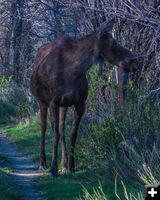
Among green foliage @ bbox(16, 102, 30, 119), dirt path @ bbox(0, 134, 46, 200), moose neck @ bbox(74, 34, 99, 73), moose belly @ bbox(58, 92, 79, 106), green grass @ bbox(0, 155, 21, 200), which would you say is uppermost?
moose neck @ bbox(74, 34, 99, 73)

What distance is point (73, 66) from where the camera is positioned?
10984 mm

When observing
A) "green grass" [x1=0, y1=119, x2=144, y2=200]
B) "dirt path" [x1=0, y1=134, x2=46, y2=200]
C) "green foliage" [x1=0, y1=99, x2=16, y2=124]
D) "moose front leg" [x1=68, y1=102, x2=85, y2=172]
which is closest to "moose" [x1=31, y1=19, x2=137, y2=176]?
"moose front leg" [x1=68, y1=102, x2=85, y2=172]

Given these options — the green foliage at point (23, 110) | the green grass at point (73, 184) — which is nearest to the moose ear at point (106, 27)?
the green grass at point (73, 184)

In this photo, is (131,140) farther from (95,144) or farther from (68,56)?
(68,56)

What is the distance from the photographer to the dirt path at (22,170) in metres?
9.87

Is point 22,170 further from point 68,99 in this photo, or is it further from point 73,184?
point 73,184

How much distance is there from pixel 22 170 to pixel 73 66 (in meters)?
2.40

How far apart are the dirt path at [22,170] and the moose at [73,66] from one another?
1.88ft

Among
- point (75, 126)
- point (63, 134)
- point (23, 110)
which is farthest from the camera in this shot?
point (23, 110)

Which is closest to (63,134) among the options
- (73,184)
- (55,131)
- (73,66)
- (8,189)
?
(55,131)

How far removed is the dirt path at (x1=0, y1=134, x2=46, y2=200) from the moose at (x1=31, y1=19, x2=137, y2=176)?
0.57 metres

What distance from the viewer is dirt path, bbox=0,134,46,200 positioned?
987 cm

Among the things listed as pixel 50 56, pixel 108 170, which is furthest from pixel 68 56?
pixel 108 170

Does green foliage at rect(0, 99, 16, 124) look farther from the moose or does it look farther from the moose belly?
the moose belly
